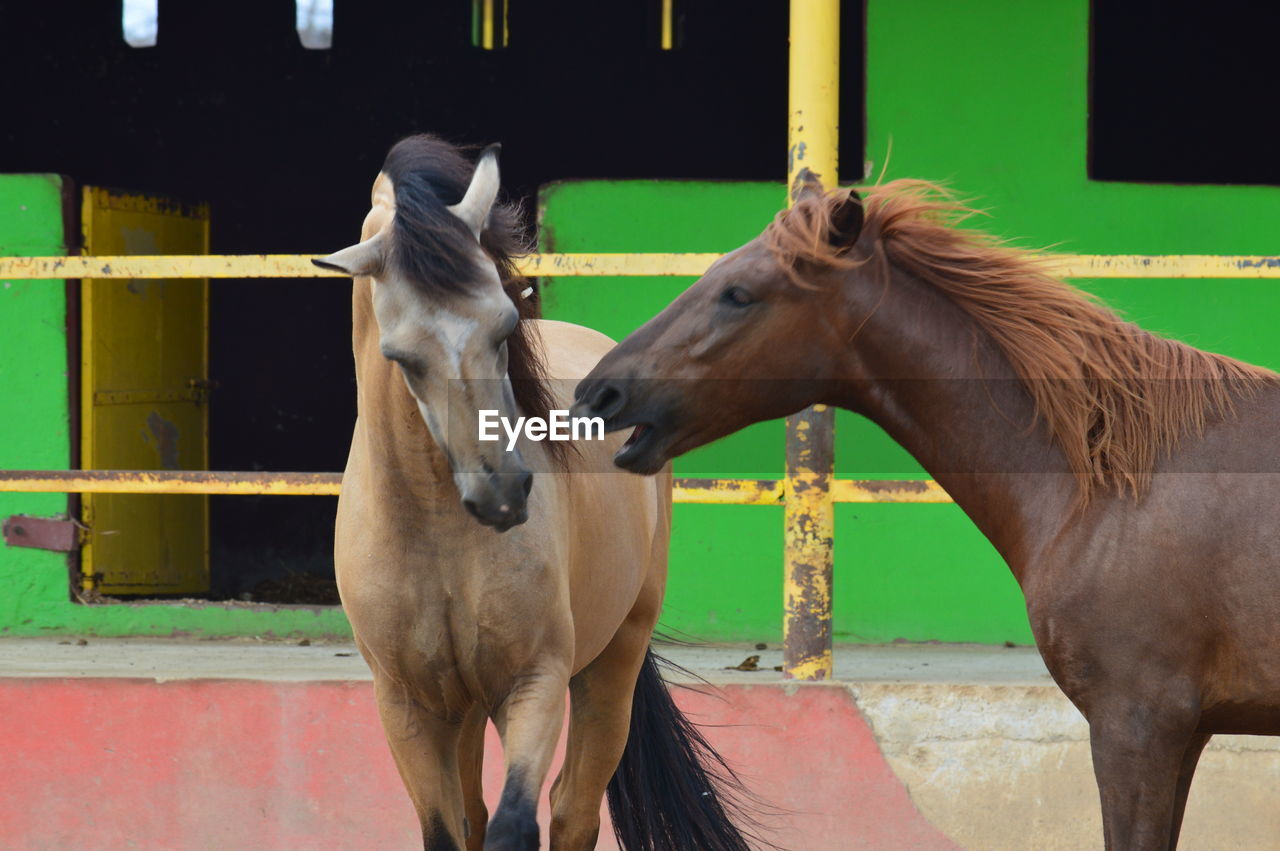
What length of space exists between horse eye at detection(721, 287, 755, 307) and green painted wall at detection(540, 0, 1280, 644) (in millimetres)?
2730

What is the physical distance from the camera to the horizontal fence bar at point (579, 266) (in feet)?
12.9

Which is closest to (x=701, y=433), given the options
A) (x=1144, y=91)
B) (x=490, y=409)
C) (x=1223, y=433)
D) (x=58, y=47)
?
(x=490, y=409)

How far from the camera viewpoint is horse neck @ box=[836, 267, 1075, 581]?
111 inches

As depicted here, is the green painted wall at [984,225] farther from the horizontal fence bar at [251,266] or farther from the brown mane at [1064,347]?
the brown mane at [1064,347]

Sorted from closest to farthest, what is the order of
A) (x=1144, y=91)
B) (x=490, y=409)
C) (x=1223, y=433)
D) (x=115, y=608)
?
(x=490, y=409) < (x=1223, y=433) < (x=115, y=608) < (x=1144, y=91)

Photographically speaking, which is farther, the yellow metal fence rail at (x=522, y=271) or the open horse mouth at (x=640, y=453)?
the yellow metal fence rail at (x=522, y=271)

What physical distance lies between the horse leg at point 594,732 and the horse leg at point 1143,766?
143cm

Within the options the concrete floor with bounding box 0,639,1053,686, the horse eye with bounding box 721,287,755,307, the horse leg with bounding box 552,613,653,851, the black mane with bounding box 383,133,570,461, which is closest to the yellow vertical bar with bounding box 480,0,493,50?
the concrete floor with bounding box 0,639,1053,686

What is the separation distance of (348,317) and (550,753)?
5376mm

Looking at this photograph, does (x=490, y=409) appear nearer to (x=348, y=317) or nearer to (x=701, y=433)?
(x=701, y=433)

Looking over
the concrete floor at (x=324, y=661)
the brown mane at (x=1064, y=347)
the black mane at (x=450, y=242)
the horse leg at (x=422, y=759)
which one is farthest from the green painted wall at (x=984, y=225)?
the brown mane at (x=1064, y=347)

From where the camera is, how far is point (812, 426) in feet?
13.6

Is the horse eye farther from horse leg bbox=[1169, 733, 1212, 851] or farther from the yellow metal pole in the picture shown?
the yellow metal pole

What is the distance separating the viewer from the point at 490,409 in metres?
2.57
